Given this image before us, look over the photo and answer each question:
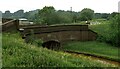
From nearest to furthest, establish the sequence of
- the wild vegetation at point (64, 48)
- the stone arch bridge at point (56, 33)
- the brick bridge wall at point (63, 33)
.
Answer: the wild vegetation at point (64, 48) → the stone arch bridge at point (56, 33) → the brick bridge wall at point (63, 33)

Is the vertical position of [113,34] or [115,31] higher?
[115,31]

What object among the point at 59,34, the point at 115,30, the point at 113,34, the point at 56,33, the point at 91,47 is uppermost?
the point at 115,30

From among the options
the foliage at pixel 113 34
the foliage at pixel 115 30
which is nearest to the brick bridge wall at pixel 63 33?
the foliage at pixel 113 34

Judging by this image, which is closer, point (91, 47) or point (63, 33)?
point (91, 47)

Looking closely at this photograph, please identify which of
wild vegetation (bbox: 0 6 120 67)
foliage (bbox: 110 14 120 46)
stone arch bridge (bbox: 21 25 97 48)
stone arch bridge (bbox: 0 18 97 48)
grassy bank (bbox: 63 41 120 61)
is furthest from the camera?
Answer: foliage (bbox: 110 14 120 46)

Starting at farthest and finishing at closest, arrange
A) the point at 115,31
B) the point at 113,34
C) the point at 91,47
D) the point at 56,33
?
1. the point at 113,34
2. the point at 115,31
3. the point at 91,47
4. the point at 56,33

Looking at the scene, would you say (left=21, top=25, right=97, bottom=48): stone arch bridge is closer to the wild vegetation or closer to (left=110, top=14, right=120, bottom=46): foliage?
the wild vegetation

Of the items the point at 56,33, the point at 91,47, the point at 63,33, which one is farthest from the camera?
the point at 63,33

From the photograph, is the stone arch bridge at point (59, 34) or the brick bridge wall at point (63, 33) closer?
the stone arch bridge at point (59, 34)

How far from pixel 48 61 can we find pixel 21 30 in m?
18.4

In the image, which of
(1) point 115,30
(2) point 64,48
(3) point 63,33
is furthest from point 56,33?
(1) point 115,30

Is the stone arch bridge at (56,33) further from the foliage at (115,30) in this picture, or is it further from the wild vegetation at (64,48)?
the foliage at (115,30)

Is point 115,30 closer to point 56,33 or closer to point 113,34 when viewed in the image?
point 113,34

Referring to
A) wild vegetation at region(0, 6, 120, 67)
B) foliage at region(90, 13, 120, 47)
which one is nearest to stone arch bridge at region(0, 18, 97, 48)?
wild vegetation at region(0, 6, 120, 67)
